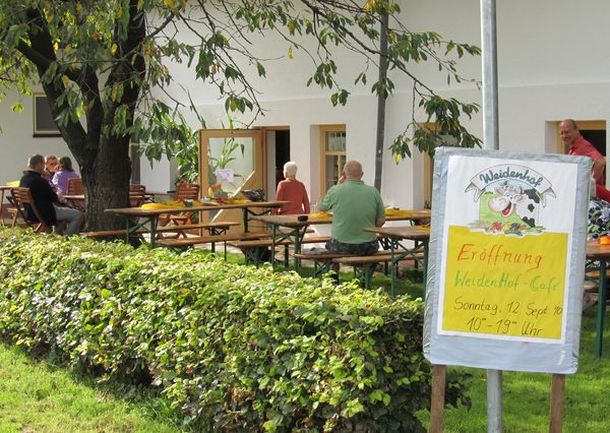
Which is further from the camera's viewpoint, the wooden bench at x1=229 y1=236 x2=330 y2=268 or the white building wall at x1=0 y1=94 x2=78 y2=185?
the white building wall at x1=0 y1=94 x2=78 y2=185

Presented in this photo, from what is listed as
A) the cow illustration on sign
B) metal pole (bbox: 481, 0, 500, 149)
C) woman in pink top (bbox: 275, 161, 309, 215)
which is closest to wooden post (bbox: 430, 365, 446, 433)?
the cow illustration on sign

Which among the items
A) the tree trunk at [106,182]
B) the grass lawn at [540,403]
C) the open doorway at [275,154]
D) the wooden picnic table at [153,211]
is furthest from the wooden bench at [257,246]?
the grass lawn at [540,403]

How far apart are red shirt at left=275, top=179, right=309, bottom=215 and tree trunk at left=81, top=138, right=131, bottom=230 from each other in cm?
253

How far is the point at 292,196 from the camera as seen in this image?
1490cm

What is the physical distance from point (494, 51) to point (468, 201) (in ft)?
2.27

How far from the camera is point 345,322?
220 inches

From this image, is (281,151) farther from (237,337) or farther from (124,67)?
(237,337)

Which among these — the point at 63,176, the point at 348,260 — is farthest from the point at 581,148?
the point at 63,176

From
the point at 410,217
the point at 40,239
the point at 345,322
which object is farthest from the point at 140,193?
the point at 345,322

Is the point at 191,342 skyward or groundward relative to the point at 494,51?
groundward

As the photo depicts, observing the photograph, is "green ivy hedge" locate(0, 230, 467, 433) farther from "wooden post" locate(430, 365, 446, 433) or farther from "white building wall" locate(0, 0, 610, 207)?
"white building wall" locate(0, 0, 610, 207)

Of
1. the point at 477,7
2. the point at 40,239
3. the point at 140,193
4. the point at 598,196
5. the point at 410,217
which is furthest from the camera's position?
the point at 140,193

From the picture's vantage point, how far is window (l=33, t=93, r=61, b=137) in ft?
78.3

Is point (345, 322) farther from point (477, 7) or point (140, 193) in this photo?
point (140, 193)
